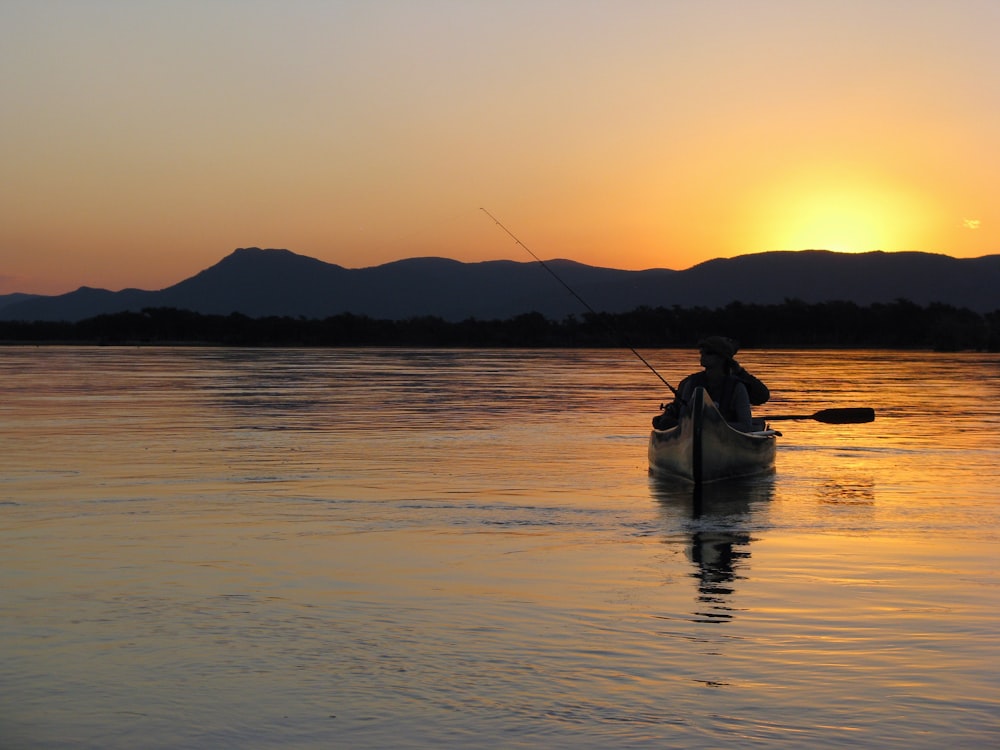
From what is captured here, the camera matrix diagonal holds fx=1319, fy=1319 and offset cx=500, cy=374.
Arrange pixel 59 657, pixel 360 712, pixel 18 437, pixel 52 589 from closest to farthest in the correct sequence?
pixel 360 712
pixel 59 657
pixel 52 589
pixel 18 437

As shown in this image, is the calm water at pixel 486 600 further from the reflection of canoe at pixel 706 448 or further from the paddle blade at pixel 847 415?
the paddle blade at pixel 847 415

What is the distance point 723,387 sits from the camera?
61.8 feet

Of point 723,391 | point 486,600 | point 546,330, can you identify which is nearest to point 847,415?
point 723,391

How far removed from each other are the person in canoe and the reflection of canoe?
0.37 meters

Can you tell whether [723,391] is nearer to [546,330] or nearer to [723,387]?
[723,387]

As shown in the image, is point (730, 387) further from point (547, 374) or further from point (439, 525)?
point (547, 374)

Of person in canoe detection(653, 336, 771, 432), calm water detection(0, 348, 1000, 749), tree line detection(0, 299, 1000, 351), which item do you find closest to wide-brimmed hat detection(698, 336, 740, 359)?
person in canoe detection(653, 336, 771, 432)

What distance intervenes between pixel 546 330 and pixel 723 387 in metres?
140

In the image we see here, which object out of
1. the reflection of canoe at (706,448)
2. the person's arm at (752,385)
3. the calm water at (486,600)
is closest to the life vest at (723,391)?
the person's arm at (752,385)

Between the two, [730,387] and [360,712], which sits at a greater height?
[730,387]

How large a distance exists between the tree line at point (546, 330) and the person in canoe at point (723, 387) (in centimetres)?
12986

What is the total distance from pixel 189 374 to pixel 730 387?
4109 cm

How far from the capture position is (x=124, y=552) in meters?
11.4

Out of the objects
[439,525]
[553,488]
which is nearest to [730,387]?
[553,488]
